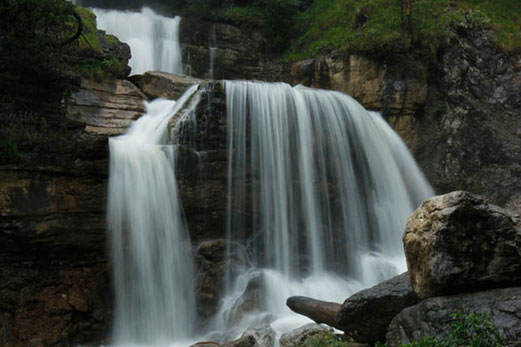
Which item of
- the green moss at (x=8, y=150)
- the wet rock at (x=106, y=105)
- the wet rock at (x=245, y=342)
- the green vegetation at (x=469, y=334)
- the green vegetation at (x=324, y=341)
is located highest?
the wet rock at (x=106, y=105)

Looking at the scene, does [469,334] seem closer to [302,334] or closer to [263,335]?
[302,334]

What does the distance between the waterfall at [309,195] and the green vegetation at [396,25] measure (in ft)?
10.3

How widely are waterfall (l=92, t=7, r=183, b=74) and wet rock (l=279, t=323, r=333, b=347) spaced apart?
12.8 m

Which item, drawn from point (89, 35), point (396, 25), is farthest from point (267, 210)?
point (396, 25)

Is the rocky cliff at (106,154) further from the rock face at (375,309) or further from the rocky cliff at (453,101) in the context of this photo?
the rock face at (375,309)

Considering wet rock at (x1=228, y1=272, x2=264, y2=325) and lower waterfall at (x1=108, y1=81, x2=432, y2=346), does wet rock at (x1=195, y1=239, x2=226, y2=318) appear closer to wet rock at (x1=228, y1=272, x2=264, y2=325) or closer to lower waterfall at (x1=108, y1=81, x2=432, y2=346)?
lower waterfall at (x1=108, y1=81, x2=432, y2=346)

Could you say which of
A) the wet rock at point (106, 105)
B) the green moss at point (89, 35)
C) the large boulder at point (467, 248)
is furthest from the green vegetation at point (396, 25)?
the large boulder at point (467, 248)

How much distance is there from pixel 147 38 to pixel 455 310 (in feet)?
53.5

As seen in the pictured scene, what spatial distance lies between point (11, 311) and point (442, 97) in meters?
14.0

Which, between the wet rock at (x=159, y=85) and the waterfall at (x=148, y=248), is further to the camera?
the wet rock at (x=159, y=85)

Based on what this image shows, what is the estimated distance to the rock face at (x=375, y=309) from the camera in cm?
567

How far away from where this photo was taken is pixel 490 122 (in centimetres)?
1437

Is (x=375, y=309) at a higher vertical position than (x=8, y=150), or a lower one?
lower

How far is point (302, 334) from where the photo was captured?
21.1 feet
